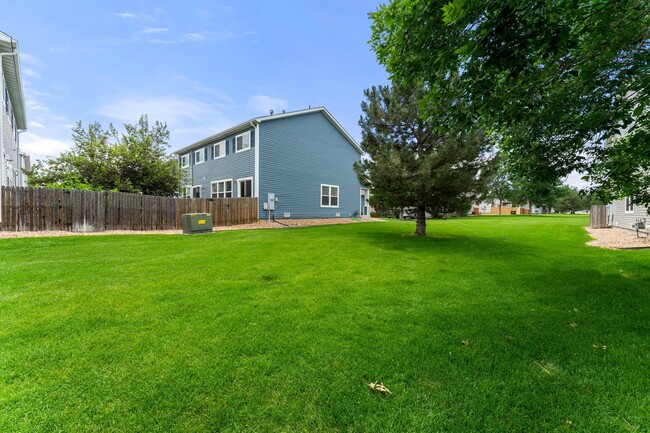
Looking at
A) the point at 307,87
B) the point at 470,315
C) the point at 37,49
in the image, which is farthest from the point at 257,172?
the point at 470,315

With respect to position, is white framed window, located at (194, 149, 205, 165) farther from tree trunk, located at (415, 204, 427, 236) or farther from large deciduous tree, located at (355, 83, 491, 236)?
tree trunk, located at (415, 204, 427, 236)

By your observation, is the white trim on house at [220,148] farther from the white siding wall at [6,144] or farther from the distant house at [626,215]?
the distant house at [626,215]

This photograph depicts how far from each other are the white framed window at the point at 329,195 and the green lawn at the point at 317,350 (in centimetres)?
1505

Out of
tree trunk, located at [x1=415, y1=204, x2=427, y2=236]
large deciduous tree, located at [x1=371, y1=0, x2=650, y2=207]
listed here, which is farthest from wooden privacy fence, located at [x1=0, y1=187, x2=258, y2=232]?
large deciduous tree, located at [x1=371, y1=0, x2=650, y2=207]

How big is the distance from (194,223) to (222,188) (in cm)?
964

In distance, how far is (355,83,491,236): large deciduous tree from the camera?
9.54m

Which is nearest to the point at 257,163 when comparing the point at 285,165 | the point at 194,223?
the point at 285,165

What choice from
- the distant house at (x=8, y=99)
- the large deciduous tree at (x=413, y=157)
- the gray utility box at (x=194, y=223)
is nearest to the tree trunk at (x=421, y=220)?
the large deciduous tree at (x=413, y=157)

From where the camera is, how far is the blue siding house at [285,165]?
16.9m

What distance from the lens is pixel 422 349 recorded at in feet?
8.64

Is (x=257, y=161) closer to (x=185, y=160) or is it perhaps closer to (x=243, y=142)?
(x=243, y=142)

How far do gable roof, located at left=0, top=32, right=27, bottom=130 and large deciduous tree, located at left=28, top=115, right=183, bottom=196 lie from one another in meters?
2.66

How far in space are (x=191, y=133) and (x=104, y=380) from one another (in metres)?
26.0

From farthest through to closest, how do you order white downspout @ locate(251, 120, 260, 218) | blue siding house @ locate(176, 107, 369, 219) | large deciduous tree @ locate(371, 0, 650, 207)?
1. blue siding house @ locate(176, 107, 369, 219)
2. white downspout @ locate(251, 120, 260, 218)
3. large deciduous tree @ locate(371, 0, 650, 207)
